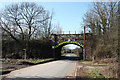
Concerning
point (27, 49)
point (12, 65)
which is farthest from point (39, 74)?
point (27, 49)

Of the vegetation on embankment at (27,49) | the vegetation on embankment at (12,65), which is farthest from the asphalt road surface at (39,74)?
the vegetation on embankment at (27,49)

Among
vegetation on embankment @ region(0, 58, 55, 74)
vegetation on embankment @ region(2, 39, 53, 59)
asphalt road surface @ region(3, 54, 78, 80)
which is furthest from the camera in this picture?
vegetation on embankment @ region(2, 39, 53, 59)

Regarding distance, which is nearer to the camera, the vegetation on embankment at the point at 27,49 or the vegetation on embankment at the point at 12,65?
the vegetation on embankment at the point at 12,65

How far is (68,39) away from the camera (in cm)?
3716

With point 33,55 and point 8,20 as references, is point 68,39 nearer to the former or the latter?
point 33,55

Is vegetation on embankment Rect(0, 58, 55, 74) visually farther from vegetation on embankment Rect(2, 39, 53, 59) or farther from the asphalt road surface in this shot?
vegetation on embankment Rect(2, 39, 53, 59)

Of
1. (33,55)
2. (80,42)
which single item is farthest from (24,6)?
(80,42)

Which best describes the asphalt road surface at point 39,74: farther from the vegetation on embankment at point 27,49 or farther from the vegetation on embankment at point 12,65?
the vegetation on embankment at point 27,49

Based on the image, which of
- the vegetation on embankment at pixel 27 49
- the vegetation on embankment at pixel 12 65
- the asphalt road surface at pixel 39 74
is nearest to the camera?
the asphalt road surface at pixel 39 74

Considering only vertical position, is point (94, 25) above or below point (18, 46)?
above

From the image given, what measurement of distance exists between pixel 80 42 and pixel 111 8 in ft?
40.7

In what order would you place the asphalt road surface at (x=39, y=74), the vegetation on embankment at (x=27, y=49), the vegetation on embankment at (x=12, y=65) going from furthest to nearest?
the vegetation on embankment at (x=27, y=49)
the vegetation on embankment at (x=12, y=65)
the asphalt road surface at (x=39, y=74)

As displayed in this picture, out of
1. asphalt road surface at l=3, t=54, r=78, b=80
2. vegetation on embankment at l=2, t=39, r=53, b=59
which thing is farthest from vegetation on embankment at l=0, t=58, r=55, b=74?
vegetation on embankment at l=2, t=39, r=53, b=59

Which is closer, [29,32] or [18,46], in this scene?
[18,46]
